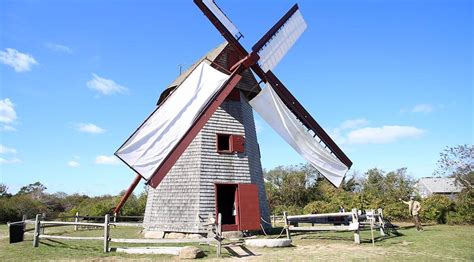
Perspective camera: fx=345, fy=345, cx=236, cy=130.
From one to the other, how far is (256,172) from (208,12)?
6601 millimetres

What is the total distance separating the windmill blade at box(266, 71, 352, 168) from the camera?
535 inches

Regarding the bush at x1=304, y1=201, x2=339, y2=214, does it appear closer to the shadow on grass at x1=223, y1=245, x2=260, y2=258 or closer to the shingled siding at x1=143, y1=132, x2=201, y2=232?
the shingled siding at x1=143, y1=132, x2=201, y2=232

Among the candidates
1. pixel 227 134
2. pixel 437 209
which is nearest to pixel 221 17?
pixel 227 134

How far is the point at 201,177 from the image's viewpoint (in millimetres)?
12680

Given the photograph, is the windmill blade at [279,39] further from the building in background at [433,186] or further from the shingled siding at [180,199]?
the building in background at [433,186]

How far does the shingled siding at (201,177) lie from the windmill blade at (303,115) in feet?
5.58

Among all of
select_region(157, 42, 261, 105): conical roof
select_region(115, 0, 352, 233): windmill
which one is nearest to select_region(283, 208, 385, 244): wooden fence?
select_region(115, 0, 352, 233): windmill

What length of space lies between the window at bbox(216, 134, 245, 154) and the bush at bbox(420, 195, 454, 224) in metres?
12.0

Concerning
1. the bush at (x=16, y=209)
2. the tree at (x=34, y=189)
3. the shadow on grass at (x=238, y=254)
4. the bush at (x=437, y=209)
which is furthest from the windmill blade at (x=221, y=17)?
the tree at (x=34, y=189)

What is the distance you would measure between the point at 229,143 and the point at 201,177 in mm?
1834

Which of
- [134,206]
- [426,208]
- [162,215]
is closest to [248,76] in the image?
[162,215]

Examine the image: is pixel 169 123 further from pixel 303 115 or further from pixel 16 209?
pixel 16 209

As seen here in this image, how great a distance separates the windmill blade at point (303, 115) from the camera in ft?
44.6

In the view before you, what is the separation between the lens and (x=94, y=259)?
8.32 meters
